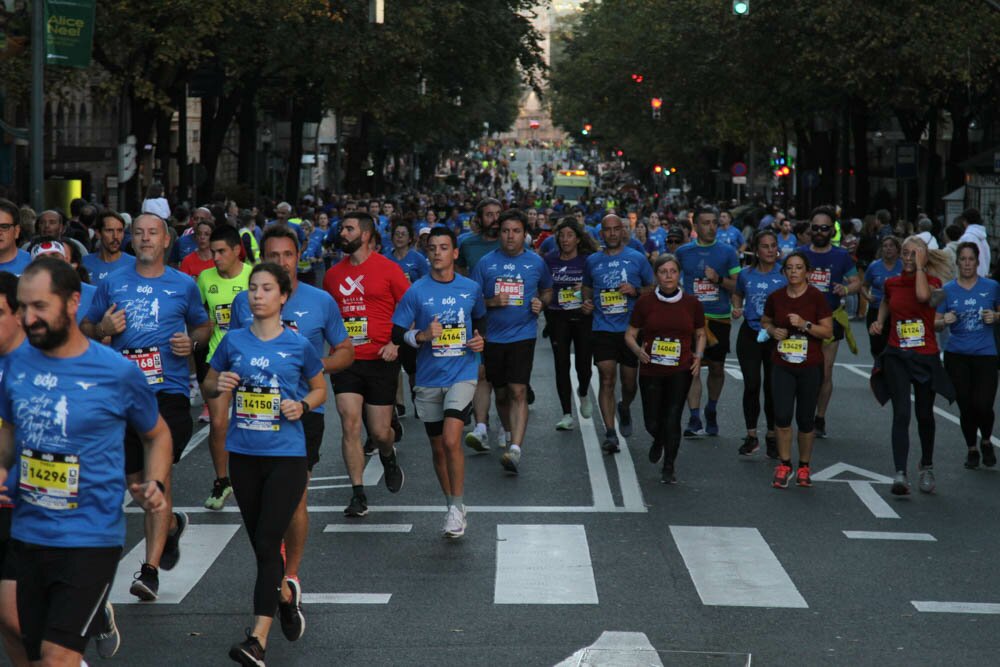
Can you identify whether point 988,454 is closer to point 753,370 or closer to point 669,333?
point 753,370

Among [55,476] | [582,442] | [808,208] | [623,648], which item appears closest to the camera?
[55,476]

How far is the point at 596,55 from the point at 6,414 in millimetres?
61763

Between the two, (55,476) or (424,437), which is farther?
(424,437)

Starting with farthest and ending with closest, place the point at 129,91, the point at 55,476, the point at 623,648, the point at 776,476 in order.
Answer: the point at 129,91
the point at 776,476
the point at 623,648
the point at 55,476

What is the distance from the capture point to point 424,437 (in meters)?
15.5

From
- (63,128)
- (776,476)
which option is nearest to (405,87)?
(63,128)

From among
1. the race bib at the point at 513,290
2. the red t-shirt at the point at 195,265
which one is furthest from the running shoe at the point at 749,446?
the red t-shirt at the point at 195,265

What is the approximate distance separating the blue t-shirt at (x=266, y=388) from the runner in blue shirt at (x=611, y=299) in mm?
6677

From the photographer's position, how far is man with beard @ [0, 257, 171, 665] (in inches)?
232

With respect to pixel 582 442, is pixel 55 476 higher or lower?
higher

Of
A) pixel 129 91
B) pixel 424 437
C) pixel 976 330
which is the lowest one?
pixel 424 437

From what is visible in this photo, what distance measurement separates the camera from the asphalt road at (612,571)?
806 cm

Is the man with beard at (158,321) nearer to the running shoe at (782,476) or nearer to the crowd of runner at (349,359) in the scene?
the crowd of runner at (349,359)

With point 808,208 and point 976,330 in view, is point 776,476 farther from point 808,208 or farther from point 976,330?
point 808,208
